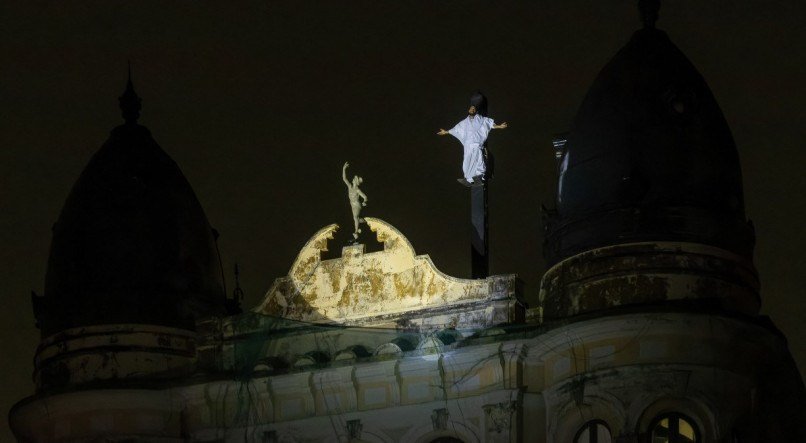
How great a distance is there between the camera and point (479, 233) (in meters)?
54.2

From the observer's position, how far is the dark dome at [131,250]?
55.7 metres

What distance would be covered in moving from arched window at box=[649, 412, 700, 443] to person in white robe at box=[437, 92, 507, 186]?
299 inches

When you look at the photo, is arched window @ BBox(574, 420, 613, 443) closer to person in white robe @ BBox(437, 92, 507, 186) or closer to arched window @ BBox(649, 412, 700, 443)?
arched window @ BBox(649, 412, 700, 443)

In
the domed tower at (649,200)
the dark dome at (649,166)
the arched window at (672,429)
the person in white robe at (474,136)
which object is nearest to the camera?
the arched window at (672,429)

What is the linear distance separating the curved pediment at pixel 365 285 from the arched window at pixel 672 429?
5060mm

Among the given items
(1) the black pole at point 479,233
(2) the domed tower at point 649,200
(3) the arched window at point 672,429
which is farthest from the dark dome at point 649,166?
(3) the arched window at point 672,429

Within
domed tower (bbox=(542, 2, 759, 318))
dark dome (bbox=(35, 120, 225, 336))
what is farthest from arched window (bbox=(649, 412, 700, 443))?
dark dome (bbox=(35, 120, 225, 336))

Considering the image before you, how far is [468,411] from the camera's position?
51.8m

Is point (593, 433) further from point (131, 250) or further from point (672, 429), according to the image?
point (131, 250)

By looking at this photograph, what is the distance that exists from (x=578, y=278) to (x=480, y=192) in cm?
426

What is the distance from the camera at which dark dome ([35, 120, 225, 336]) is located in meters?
55.7

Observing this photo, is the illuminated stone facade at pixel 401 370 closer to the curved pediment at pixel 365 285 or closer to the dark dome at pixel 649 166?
the curved pediment at pixel 365 285

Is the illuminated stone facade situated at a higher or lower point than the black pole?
lower

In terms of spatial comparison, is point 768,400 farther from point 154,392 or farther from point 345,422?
point 154,392
